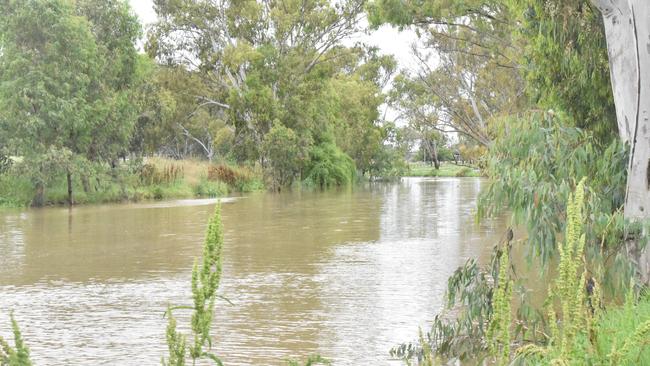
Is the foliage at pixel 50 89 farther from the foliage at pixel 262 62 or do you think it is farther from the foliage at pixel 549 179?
the foliage at pixel 549 179

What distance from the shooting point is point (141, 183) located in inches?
1284

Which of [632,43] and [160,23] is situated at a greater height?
[160,23]

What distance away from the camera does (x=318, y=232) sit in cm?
1794

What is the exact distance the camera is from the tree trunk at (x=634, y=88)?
22.6ft

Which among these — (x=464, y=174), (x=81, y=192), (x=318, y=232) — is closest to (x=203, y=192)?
(x=81, y=192)

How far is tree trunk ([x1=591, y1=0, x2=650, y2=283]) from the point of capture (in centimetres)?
688

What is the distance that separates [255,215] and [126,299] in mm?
13738

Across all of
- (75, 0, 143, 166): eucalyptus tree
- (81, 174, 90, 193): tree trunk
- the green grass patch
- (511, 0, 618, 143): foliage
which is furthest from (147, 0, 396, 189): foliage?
the green grass patch

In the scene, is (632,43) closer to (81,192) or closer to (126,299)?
(126,299)

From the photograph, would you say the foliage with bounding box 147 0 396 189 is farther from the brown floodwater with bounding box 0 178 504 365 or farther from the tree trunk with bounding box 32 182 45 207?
the brown floodwater with bounding box 0 178 504 365

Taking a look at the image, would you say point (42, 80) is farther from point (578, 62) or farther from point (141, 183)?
point (578, 62)

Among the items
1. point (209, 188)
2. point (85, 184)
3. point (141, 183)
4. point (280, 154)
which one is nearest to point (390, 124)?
point (280, 154)

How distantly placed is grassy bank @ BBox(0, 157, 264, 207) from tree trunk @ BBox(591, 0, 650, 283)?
17.0m

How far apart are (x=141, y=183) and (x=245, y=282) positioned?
22618mm
